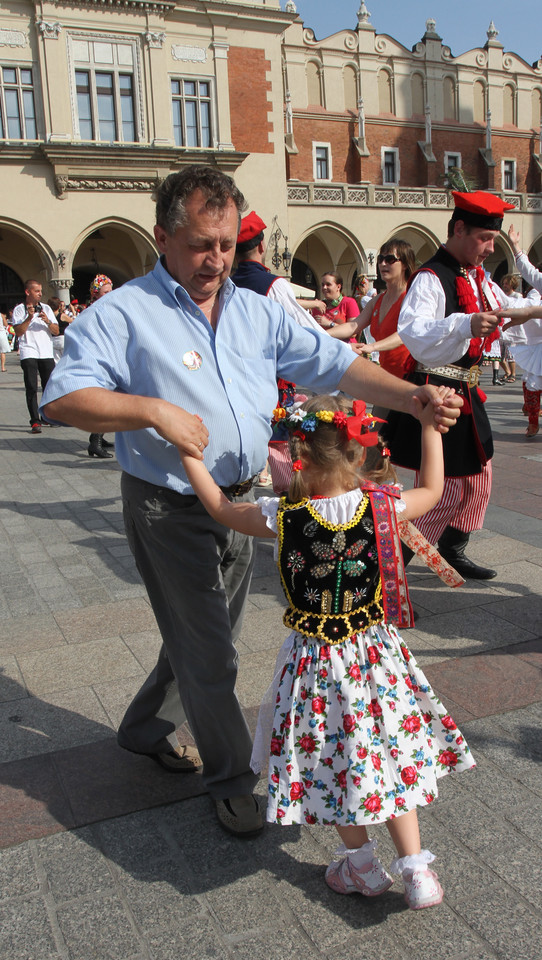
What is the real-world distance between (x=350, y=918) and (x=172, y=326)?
5.73 feet

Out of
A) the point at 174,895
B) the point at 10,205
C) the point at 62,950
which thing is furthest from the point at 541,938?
the point at 10,205

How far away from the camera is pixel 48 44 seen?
23375 mm

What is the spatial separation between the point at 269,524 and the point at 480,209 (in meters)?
2.37

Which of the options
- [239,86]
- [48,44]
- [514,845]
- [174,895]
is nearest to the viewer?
[174,895]

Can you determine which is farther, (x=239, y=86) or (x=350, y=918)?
(x=239, y=86)

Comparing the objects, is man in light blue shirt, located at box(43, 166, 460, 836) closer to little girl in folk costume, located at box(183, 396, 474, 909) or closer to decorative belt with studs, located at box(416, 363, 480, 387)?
little girl in folk costume, located at box(183, 396, 474, 909)

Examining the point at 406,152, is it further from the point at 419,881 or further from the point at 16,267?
the point at 419,881

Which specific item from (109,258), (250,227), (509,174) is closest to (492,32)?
(509,174)

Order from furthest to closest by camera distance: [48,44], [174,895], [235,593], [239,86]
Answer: [239,86] → [48,44] → [235,593] → [174,895]

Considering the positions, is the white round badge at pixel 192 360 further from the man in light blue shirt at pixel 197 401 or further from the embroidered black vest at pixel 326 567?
the embroidered black vest at pixel 326 567

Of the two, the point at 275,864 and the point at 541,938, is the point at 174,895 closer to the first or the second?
the point at 275,864

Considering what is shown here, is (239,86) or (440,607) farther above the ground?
(239,86)

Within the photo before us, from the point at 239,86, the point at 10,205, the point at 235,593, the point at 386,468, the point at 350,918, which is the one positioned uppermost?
the point at 239,86

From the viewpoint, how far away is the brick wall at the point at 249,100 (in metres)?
26.5
